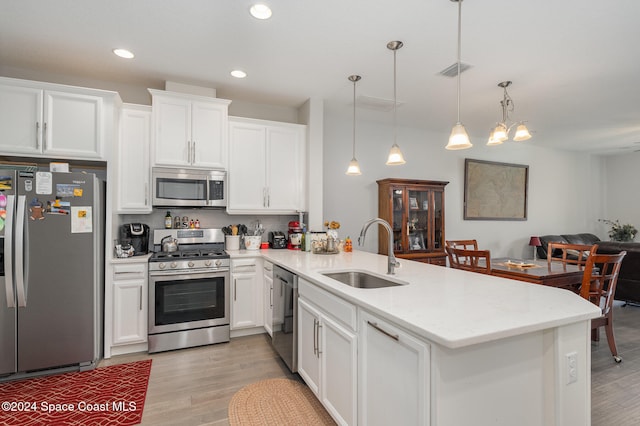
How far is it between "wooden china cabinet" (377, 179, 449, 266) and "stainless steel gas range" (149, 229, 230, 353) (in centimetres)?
241

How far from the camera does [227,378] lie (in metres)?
2.54

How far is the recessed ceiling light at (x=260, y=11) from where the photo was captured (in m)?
2.13

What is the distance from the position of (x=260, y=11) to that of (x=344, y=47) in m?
0.79

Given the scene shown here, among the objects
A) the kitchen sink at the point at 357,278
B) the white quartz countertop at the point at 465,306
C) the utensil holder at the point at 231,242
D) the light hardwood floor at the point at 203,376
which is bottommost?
the light hardwood floor at the point at 203,376

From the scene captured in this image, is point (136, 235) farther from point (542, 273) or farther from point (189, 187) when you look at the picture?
point (542, 273)

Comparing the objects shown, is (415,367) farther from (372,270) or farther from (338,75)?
(338,75)

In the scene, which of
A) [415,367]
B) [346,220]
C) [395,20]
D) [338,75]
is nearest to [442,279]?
[415,367]

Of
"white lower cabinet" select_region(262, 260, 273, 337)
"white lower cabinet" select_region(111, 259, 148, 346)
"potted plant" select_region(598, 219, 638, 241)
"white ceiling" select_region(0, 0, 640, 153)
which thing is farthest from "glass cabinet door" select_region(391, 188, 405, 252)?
"potted plant" select_region(598, 219, 638, 241)

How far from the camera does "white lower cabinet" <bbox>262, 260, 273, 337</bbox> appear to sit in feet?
10.2

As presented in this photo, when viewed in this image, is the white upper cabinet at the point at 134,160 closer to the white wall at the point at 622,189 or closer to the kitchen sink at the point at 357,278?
the kitchen sink at the point at 357,278

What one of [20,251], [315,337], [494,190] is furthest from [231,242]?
[494,190]

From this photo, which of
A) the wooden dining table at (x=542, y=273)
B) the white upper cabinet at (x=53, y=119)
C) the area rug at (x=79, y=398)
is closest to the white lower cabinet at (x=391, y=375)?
the area rug at (x=79, y=398)

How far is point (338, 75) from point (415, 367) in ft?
9.33

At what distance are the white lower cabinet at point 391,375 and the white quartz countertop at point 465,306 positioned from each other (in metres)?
0.08
